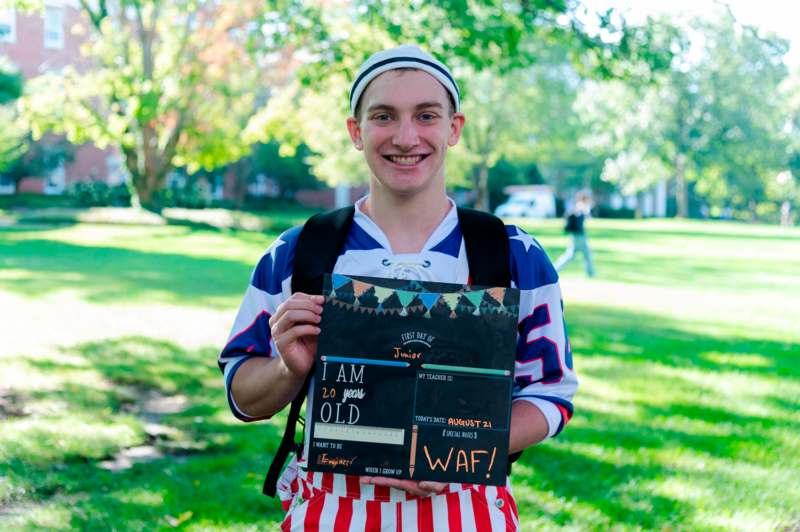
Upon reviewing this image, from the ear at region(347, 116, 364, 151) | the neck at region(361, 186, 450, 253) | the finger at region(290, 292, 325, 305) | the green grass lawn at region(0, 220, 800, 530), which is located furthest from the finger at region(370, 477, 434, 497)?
the green grass lawn at region(0, 220, 800, 530)

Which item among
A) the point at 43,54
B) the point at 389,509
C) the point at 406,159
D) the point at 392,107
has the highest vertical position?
the point at 43,54

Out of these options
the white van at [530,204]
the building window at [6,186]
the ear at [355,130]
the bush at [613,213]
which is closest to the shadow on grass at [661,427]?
the ear at [355,130]

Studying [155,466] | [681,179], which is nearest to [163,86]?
[155,466]

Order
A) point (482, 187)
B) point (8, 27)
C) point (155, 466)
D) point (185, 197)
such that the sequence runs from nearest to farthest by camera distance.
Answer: point (155, 466)
point (185, 197)
point (482, 187)
point (8, 27)

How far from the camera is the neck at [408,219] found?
8.04 feet

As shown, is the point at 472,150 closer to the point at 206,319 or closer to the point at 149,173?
the point at 149,173

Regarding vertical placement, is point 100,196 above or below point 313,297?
above

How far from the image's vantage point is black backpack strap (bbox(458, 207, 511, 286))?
7.66 ft

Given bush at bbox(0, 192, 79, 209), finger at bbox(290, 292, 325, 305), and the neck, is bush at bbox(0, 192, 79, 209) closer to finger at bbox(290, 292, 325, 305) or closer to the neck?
the neck

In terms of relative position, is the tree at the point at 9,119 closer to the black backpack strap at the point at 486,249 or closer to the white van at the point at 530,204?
the white van at the point at 530,204

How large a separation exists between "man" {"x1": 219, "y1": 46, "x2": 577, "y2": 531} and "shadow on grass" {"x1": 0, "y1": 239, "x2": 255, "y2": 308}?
1144cm

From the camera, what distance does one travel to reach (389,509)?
91.6 inches

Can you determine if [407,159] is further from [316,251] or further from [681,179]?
[681,179]

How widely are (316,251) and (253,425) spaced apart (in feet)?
15.8
